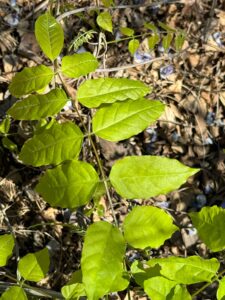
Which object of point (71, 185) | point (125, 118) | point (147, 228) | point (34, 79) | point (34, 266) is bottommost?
point (34, 266)

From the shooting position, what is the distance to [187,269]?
1.47 metres

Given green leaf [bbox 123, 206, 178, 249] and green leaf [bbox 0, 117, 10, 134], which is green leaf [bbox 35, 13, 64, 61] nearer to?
green leaf [bbox 123, 206, 178, 249]

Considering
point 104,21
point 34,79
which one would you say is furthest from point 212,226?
point 104,21

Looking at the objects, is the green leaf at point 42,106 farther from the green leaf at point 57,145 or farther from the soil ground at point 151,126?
the soil ground at point 151,126

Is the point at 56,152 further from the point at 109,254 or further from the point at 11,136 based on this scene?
the point at 11,136

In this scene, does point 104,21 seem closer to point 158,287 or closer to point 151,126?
point 151,126

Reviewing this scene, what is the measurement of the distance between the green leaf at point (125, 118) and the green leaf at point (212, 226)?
0.37 metres

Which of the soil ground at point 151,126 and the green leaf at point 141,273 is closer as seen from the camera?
the green leaf at point 141,273

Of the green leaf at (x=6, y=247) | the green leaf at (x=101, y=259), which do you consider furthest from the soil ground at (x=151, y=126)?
the green leaf at (x=101, y=259)

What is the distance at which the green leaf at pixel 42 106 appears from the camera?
166 cm

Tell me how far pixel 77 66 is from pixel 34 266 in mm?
812

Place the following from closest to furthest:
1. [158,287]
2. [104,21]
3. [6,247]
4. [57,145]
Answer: [158,287]
[57,145]
[6,247]
[104,21]

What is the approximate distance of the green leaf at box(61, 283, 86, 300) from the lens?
5.75 feet

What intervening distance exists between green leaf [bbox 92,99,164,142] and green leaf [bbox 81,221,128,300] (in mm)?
335
